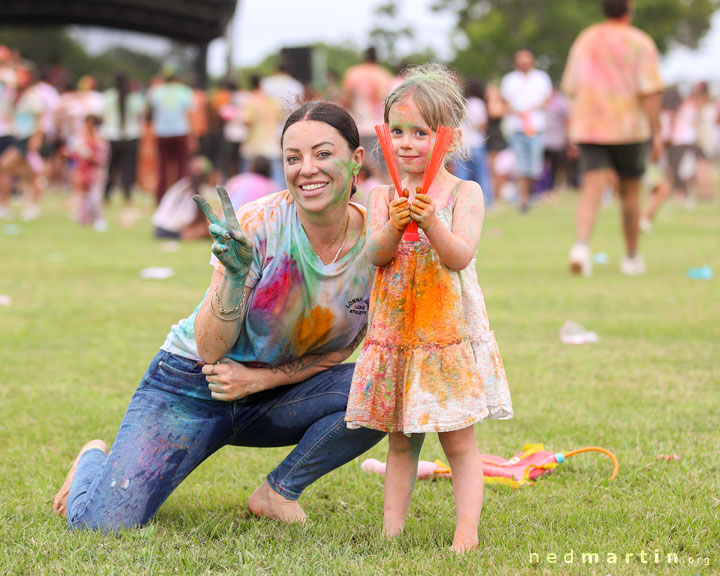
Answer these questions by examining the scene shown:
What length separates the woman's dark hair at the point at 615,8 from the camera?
833 cm

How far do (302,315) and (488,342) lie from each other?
0.65 m

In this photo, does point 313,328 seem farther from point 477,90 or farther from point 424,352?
point 477,90

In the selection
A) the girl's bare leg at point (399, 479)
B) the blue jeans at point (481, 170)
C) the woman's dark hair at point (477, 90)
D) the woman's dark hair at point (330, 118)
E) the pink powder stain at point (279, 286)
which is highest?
the woman's dark hair at point (477, 90)

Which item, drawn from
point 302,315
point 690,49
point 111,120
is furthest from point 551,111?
point 690,49

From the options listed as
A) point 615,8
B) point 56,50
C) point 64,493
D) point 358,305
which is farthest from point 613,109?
point 56,50

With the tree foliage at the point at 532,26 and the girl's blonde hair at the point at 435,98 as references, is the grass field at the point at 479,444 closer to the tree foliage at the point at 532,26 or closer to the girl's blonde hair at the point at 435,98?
the girl's blonde hair at the point at 435,98

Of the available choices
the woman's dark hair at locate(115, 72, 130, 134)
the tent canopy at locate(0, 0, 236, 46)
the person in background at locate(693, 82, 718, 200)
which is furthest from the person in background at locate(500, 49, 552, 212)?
the tent canopy at locate(0, 0, 236, 46)

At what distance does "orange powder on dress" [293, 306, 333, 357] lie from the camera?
10.8 feet

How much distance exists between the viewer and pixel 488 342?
2.99 metres

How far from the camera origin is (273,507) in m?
3.32

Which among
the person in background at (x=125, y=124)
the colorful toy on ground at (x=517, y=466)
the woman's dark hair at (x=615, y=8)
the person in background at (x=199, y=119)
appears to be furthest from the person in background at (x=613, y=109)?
the person in background at (x=199, y=119)

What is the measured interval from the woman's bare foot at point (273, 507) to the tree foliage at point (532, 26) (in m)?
35.3

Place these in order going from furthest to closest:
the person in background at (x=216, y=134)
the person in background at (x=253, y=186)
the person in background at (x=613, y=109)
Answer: the person in background at (x=216, y=134)
the person in background at (x=253, y=186)
the person in background at (x=613, y=109)

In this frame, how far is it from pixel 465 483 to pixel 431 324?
49 centimetres
